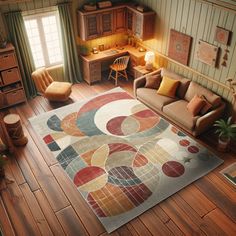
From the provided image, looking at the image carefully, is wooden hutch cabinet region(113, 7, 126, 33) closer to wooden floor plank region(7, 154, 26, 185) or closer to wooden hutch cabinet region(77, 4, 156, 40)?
wooden hutch cabinet region(77, 4, 156, 40)

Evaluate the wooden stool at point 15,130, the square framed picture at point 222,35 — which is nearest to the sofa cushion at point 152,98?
the square framed picture at point 222,35

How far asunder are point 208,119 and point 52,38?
15.5 feet

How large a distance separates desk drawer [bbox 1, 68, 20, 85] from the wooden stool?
4.41 ft

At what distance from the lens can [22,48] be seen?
7340 mm

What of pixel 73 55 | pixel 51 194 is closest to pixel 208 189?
pixel 51 194

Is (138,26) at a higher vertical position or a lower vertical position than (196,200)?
higher

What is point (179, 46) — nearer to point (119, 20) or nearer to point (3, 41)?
point (119, 20)

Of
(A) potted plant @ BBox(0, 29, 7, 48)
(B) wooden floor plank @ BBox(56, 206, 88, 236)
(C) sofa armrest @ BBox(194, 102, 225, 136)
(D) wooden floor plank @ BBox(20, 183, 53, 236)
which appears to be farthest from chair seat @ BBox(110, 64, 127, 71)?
(B) wooden floor plank @ BBox(56, 206, 88, 236)

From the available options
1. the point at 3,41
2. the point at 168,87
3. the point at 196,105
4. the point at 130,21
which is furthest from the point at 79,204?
the point at 130,21

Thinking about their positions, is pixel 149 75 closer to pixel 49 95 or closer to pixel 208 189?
pixel 49 95

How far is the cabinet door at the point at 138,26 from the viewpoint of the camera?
307 inches

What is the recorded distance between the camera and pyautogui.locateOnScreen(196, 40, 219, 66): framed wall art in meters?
6.45

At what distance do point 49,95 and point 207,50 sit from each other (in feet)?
13.3

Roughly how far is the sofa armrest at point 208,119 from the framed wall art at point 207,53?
40.2 inches
